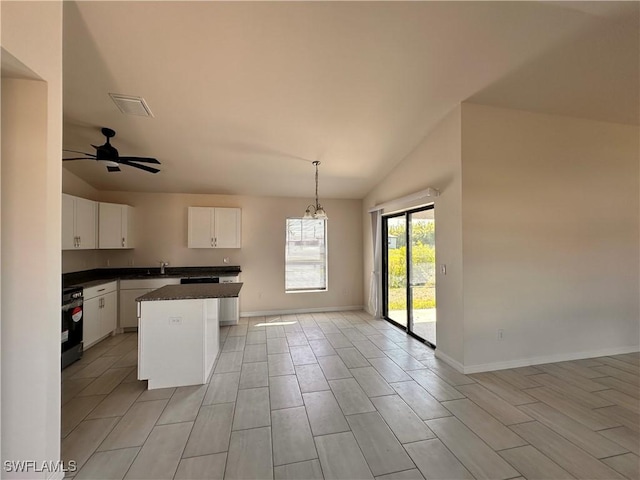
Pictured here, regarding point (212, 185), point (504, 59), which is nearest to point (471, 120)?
point (504, 59)

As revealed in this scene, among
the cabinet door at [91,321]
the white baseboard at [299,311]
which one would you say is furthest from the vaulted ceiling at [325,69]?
the white baseboard at [299,311]

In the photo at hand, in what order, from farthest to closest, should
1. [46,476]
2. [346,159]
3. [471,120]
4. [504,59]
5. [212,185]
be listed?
[212,185], [346,159], [471,120], [504,59], [46,476]

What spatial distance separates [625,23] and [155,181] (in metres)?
6.12

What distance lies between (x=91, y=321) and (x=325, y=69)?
4.49 meters

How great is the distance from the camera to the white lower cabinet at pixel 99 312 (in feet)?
12.5

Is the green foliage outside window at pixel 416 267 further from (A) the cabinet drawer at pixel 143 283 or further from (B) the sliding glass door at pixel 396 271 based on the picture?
(A) the cabinet drawer at pixel 143 283

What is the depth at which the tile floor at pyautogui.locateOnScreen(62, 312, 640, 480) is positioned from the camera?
71.9 inches

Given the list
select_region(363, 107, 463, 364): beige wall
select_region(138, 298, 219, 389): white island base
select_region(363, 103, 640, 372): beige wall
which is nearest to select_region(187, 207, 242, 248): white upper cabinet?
select_region(138, 298, 219, 389): white island base

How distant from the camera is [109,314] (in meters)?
4.39

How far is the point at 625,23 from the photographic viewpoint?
2.23 metres

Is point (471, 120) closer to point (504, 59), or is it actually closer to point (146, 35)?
point (504, 59)

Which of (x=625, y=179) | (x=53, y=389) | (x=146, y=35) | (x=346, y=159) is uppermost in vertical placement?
(x=146, y=35)

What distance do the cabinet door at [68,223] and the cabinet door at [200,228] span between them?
1687mm

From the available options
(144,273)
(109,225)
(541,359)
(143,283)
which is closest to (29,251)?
(143,283)
